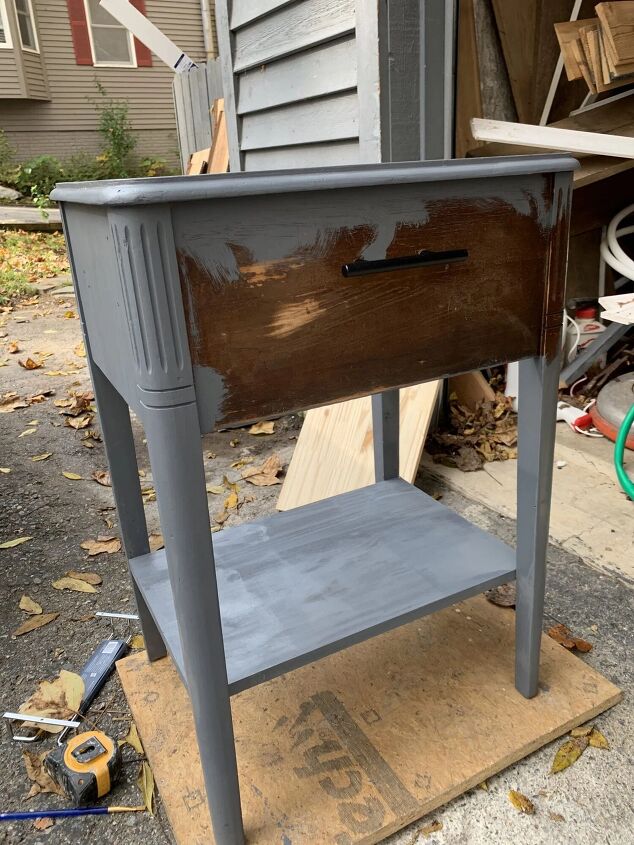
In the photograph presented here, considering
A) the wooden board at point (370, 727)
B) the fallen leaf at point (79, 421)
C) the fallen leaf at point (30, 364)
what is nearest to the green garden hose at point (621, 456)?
the wooden board at point (370, 727)

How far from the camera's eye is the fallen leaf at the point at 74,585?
7.02ft

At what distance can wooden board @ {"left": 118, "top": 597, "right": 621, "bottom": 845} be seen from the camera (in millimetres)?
1293

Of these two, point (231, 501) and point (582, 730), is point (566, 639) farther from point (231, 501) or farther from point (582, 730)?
point (231, 501)

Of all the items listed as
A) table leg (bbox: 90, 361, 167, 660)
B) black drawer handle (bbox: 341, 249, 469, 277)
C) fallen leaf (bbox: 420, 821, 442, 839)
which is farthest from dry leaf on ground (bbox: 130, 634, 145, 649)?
black drawer handle (bbox: 341, 249, 469, 277)

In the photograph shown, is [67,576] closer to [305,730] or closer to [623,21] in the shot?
[305,730]

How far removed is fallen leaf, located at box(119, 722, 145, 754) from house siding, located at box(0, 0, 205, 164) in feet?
40.5

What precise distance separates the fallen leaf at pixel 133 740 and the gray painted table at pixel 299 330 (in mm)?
363

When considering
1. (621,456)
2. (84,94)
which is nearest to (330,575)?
(621,456)

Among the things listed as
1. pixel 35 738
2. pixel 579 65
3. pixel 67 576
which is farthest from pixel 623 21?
pixel 35 738

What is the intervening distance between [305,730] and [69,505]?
1592 millimetres

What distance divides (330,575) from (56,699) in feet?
2.64

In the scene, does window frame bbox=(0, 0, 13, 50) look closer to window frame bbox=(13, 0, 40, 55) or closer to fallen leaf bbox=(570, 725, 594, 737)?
window frame bbox=(13, 0, 40, 55)

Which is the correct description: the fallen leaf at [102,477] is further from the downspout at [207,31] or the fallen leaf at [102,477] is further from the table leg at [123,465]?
the downspout at [207,31]

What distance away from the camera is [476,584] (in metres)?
1.40
